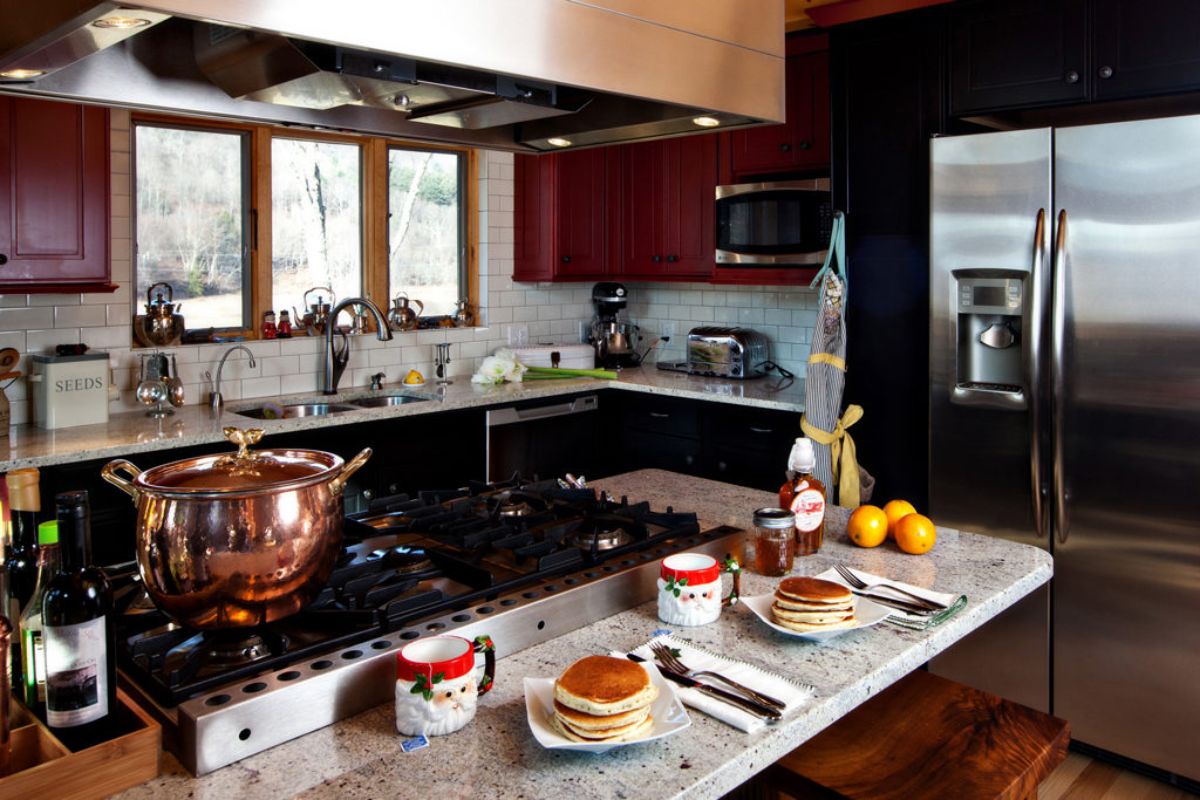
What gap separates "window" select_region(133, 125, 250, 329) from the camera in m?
3.99

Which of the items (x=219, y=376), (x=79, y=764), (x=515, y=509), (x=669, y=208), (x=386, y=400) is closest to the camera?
(x=79, y=764)

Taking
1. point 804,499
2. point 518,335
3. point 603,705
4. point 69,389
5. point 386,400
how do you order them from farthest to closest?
point 518,335 < point 386,400 < point 69,389 < point 804,499 < point 603,705

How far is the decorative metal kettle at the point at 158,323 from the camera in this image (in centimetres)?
388

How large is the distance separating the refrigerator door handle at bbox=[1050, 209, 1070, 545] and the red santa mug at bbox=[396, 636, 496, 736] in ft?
7.84

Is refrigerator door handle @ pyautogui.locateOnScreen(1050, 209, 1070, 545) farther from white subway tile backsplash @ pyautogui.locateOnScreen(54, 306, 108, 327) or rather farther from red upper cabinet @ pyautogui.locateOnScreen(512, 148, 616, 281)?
white subway tile backsplash @ pyautogui.locateOnScreen(54, 306, 108, 327)

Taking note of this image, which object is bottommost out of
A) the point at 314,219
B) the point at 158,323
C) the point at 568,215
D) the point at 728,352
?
the point at 728,352

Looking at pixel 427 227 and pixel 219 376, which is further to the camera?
pixel 427 227

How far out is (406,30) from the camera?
4.27ft

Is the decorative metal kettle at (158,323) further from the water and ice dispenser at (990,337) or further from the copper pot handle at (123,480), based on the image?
the water and ice dispenser at (990,337)

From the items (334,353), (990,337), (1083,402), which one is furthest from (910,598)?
(334,353)

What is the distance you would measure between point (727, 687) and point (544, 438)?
3283 mm

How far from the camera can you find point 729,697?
1.40 m

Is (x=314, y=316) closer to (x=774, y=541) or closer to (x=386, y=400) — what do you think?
(x=386, y=400)

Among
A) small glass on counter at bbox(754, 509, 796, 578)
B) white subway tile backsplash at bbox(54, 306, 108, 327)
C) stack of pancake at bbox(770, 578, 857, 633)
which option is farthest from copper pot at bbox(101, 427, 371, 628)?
white subway tile backsplash at bbox(54, 306, 108, 327)
